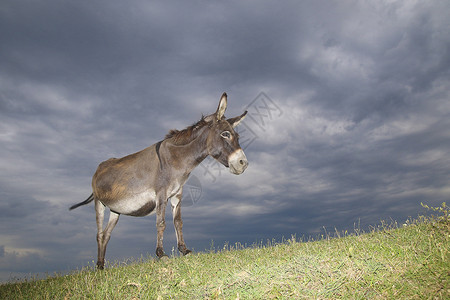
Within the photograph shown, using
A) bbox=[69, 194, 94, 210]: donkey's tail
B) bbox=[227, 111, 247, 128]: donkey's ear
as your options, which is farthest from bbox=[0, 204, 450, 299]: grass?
bbox=[69, 194, 94, 210]: donkey's tail

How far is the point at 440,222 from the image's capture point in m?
7.54

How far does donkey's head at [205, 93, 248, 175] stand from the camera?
9.55 metres

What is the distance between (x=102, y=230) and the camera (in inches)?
442

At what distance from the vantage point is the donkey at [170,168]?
9617 millimetres

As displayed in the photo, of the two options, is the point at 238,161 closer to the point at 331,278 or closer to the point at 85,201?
the point at 331,278

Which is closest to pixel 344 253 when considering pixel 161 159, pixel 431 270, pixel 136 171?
pixel 431 270

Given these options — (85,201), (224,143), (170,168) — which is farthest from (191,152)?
(85,201)

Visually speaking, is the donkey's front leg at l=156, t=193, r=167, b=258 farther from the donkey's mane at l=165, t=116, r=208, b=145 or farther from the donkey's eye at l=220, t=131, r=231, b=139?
the donkey's eye at l=220, t=131, r=231, b=139

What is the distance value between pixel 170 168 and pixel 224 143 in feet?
5.84

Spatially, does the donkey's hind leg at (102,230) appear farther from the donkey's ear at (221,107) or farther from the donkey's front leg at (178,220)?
the donkey's ear at (221,107)

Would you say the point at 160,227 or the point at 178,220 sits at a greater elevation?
the point at 178,220

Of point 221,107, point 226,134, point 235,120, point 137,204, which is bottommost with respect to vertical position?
point 137,204

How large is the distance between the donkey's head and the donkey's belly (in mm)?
2269

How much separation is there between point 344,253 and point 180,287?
10.4 ft
